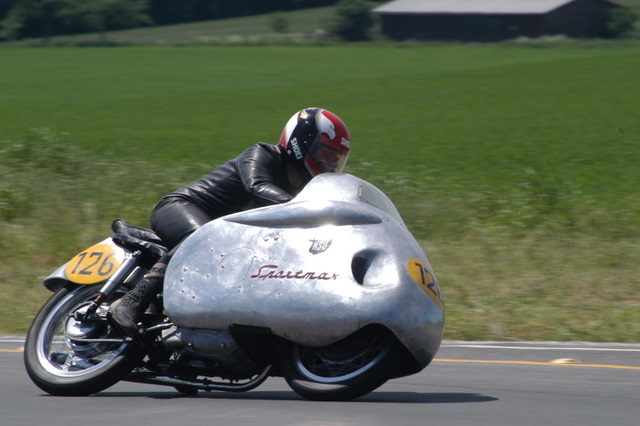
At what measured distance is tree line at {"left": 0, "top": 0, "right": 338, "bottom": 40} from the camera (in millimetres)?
83562

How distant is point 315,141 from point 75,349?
6.01 feet

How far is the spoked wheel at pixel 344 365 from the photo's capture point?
5645 mm

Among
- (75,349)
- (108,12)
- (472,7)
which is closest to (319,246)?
(75,349)

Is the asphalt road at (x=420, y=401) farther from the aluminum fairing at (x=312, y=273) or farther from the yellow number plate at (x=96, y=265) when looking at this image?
the yellow number plate at (x=96, y=265)

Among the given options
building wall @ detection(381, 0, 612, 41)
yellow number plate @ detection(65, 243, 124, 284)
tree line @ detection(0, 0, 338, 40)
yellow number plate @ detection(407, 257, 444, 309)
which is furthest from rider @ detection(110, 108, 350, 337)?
tree line @ detection(0, 0, 338, 40)

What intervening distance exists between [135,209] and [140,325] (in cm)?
864

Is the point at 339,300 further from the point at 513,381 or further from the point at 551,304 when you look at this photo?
the point at 551,304

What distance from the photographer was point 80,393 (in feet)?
20.1

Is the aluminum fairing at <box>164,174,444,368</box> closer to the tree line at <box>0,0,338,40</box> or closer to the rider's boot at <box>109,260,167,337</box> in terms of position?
the rider's boot at <box>109,260,167,337</box>

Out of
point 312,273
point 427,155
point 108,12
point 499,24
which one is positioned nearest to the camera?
point 312,273

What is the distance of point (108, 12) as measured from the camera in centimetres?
9106

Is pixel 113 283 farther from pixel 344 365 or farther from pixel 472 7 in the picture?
pixel 472 7

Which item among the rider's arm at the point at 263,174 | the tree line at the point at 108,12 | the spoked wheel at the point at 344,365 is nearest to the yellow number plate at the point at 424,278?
the spoked wheel at the point at 344,365

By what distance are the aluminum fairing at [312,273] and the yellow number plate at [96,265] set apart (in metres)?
0.55
